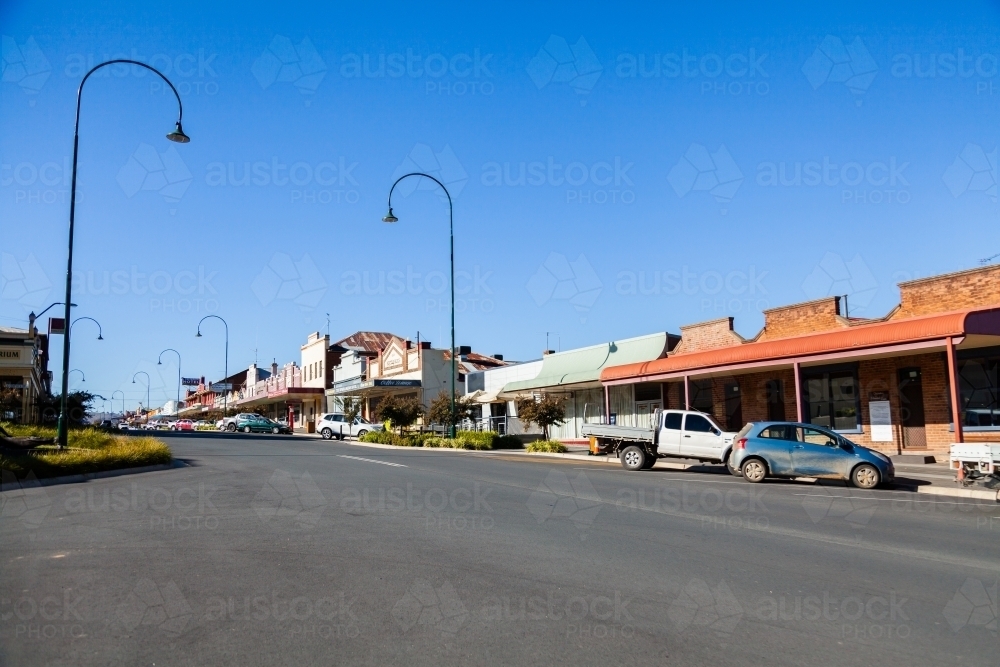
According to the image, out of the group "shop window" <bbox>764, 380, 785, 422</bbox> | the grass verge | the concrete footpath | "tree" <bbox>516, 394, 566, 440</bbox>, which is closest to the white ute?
the concrete footpath

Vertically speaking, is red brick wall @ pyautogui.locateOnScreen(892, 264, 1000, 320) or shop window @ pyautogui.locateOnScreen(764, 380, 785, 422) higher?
red brick wall @ pyautogui.locateOnScreen(892, 264, 1000, 320)

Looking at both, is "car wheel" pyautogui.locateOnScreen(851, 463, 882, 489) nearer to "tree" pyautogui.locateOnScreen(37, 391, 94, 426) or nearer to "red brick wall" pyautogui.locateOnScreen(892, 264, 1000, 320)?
"red brick wall" pyautogui.locateOnScreen(892, 264, 1000, 320)

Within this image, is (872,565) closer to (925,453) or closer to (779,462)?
(779,462)

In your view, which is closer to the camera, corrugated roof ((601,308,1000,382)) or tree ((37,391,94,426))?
corrugated roof ((601,308,1000,382))

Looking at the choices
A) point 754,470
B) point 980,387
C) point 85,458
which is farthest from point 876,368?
point 85,458

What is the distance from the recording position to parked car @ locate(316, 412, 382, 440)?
5055 cm

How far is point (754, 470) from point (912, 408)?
845 centimetres

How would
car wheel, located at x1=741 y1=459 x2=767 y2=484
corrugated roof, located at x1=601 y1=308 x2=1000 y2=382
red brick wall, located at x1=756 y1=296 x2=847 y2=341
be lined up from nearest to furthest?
car wheel, located at x1=741 y1=459 x2=767 y2=484
corrugated roof, located at x1=601 y1=308 x2=1000 y2=382
red brick wall, located at x1=756 y1=296 x2=847 y2=341

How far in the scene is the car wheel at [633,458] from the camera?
23.1 meters

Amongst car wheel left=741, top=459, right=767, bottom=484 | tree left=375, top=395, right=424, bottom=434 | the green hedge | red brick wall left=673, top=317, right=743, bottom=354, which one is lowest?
car wheel left=741, top=459, right=767, bottom=484

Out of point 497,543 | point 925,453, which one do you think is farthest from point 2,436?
point 925,453

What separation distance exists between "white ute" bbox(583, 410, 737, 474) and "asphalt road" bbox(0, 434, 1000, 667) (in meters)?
7.60

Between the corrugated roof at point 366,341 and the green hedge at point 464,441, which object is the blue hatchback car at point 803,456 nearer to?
the green hedge at point 464,441

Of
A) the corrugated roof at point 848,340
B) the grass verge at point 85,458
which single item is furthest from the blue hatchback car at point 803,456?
the grass verge at point 85,458
